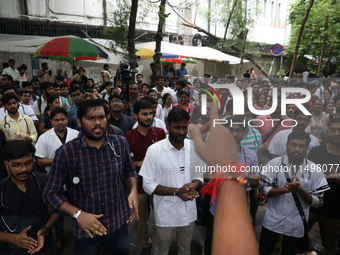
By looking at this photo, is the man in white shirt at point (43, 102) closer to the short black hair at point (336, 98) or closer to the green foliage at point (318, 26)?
the short black hair at point (336, 98)

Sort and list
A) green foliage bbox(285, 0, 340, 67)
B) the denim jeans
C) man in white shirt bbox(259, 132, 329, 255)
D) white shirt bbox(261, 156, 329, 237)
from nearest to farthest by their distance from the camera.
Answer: the denim jeans < man in white shirt bbox(259, 132, 329, 255) < white shirt bbox(261, 156, 329, 237) < green foliage bbox(285, 0, 340, 67)

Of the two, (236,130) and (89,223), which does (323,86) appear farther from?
(89,223)

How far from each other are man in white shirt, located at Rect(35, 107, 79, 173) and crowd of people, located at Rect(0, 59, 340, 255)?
11 millimetres

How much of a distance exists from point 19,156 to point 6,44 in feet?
29.9

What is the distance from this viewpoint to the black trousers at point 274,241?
2736 mm

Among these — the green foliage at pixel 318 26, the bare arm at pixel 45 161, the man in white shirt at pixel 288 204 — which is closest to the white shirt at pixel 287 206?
the man in white shirt at pixel 288 204

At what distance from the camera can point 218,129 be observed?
1.37 metres

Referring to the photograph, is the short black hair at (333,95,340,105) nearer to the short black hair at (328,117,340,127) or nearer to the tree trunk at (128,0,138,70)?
the short black hair at (328,117,340,127)

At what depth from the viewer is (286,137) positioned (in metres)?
1.88

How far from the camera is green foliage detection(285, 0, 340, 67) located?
10992mm

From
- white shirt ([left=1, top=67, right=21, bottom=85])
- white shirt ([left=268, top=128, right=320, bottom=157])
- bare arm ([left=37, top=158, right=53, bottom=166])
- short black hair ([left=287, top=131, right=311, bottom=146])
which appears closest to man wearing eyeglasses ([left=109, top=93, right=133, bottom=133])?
bare arm ([left=37, top=158, right=53, bottom=166])

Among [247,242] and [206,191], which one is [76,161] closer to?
[206,191]

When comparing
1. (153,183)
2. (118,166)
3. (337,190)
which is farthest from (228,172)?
(337,190)

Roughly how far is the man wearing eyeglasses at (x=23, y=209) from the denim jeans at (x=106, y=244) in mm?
269
